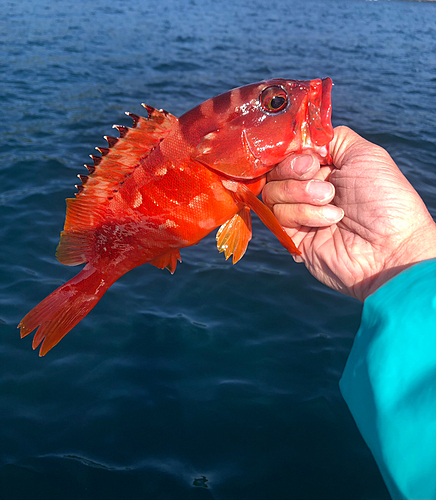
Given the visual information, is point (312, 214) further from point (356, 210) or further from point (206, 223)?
point (206, 223)

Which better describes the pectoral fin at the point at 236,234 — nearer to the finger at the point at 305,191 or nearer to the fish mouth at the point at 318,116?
the finger at the point at 305,191

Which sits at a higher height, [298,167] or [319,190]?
[298,167]

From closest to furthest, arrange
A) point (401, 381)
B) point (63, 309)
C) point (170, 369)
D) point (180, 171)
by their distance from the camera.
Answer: point (401, 381)
point (180, 171)
point (63, 309)
point (170, 369)

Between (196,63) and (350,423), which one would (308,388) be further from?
(196,63)

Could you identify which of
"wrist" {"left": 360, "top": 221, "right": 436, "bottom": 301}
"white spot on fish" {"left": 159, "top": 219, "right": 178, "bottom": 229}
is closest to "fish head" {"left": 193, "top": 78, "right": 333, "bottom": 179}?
"white spot on fish" {"left": 159, "top": 219, "right": 178, "bottom": 229}

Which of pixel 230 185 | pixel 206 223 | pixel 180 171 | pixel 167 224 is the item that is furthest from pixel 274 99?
pixel 167 224

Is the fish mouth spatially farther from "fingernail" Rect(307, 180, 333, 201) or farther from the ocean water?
the ocean water

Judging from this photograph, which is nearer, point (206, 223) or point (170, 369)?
point (206, 223)
